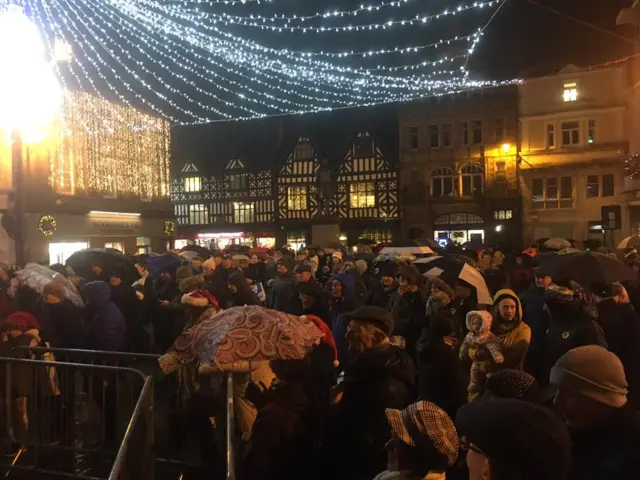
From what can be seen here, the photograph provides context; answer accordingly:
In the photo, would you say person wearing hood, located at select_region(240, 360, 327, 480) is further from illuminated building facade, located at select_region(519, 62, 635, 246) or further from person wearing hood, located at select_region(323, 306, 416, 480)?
illuminated building facade, located at select_region(519, 62, 635, 246)

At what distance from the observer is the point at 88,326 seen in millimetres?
6527

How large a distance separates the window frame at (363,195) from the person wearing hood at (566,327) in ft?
119

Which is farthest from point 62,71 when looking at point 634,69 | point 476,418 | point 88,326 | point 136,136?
point 634,69

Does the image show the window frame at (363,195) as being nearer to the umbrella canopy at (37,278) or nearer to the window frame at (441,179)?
the window frame at (441,179)

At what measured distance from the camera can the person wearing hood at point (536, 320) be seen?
552 cm

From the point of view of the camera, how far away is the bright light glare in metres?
11.7

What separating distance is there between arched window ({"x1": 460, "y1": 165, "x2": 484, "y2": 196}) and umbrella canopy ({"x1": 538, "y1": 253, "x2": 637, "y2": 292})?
3168cm

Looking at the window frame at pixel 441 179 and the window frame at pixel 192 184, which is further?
the window frame at pixel 192 184

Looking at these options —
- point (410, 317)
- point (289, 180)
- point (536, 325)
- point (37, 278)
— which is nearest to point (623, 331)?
point (536, 325)

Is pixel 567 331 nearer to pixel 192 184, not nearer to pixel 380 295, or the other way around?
pixel 380 295

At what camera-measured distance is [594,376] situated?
2254 mm

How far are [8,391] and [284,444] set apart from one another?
3.56 metres

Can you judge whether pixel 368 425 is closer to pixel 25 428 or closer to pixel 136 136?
pixel 25 428

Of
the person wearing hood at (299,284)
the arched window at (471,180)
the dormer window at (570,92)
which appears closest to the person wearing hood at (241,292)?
the person wearing hood at (299,284)
